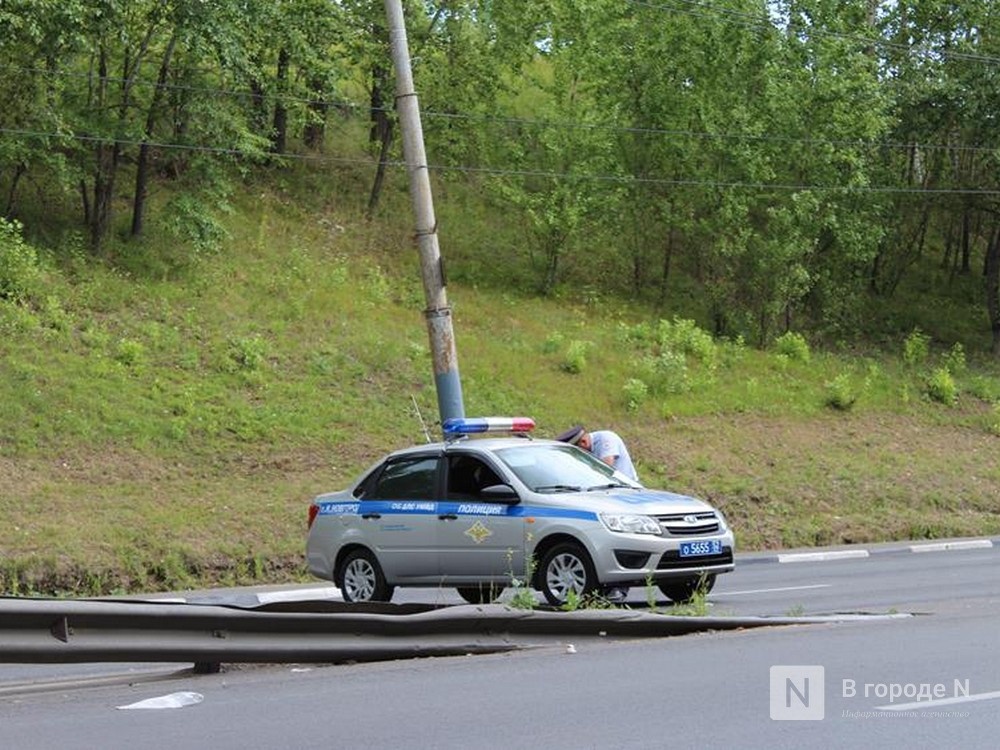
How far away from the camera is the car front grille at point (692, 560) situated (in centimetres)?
1367

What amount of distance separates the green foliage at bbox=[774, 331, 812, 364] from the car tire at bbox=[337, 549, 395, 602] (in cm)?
2083

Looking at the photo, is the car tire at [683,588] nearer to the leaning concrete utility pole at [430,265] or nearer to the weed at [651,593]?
the weed at [651,593]

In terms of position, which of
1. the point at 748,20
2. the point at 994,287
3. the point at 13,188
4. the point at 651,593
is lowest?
the point at 651,593

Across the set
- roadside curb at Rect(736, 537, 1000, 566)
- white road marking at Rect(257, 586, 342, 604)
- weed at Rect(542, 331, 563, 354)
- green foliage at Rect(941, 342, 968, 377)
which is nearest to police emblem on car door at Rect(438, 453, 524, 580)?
white road marking at Rect(257, 586, 342, 604)

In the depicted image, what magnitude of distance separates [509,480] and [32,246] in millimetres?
17154

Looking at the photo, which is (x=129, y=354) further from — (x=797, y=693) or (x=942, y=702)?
(x=942, y=702)

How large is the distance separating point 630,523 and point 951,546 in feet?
39.1

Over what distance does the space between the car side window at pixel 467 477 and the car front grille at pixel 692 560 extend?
2.00 metres

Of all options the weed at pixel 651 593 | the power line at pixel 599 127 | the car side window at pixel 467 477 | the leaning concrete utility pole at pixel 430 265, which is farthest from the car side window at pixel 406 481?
the power line at pixel 599 127

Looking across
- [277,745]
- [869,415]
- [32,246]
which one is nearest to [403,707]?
[277,745]

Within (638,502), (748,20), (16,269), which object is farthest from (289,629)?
(748,20)

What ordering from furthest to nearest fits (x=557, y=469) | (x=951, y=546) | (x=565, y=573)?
(x=951, y=546) < (x=557, y=469) < (x=565, y=573)

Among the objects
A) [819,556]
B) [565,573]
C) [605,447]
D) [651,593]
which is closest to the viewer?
[651,593]

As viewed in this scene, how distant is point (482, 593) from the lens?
14891 millimetres
